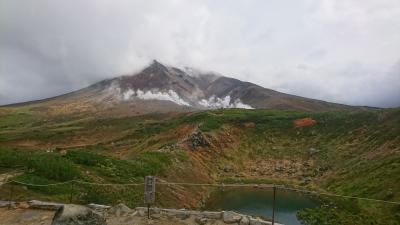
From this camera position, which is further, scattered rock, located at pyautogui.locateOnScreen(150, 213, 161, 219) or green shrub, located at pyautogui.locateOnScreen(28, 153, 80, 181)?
green shrub, located at pyautogui.locateOnScreen(28, 153, 80, 181)

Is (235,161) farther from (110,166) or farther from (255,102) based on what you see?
(255,102)

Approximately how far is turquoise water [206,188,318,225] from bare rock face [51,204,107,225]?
20.2 meters

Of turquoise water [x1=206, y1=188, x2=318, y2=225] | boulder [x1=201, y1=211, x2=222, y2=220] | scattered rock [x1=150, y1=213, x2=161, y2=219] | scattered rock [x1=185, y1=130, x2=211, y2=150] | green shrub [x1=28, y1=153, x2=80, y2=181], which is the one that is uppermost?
scattered rock [x1=185, y1=130, x2=211, y2=150]

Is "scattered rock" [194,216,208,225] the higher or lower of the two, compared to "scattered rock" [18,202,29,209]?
higher

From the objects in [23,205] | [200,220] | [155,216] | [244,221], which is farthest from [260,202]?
[23,205]

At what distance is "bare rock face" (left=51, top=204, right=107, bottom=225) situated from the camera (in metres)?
13.0

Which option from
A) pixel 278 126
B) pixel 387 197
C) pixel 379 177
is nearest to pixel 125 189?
pixel 387 197

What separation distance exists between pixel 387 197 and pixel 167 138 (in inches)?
1652

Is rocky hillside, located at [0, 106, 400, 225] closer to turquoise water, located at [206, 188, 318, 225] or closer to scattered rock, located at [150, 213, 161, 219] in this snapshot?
turquoise water, located at [206, 188, 318, 225]

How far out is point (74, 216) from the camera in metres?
13.2

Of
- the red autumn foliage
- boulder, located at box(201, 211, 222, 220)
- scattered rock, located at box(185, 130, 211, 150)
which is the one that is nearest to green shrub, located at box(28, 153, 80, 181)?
boulder, located at box(201, 211, 222, 220)

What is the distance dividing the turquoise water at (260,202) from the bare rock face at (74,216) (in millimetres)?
20206

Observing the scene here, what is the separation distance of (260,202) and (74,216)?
29536 millimetres

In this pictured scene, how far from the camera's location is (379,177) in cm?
3928
